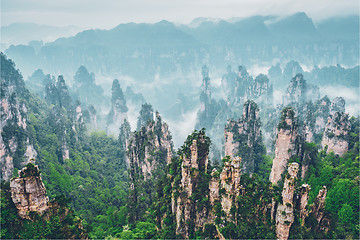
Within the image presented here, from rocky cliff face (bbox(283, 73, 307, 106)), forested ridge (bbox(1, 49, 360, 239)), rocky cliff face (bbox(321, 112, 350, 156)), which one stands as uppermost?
rocky cliff face (bbox(283, 73, 307, 106))

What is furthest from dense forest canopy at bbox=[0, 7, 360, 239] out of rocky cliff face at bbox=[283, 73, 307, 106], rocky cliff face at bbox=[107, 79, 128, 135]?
rocky cliff face at bbox=[107, 79, 128, 135]

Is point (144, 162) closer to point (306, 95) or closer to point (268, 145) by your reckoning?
point (268, 145)

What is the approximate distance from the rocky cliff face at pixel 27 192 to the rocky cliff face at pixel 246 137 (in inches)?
1590

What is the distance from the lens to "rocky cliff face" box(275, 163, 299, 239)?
23453mm

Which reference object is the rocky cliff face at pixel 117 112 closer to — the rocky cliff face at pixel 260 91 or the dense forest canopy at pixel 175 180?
the dense forest canopy at pixel 175 180

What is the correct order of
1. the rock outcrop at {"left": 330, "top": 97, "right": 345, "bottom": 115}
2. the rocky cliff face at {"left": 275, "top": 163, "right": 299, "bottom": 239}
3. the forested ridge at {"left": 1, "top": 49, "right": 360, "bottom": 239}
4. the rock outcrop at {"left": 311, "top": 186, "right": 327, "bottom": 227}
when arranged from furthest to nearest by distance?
the rock outcrop at {"left": 330, "top": 97, "right": 345, "bottom": 115}, the rock outcrop at {"left": 311, "top": 186, "right": 327, "bottom": 227}, the forested ridge at {"left": 1, "top": 49, "right": 360, "bottom": 239}, the rocky cliff face at {"left": 275, "top": 163, "right": 299, "bottom": 239}

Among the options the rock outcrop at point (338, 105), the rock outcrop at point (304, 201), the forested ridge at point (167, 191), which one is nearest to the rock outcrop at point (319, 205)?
the forested ridge at point (167, 191)

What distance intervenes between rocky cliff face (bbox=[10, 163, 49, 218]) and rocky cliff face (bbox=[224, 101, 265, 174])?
4038 centimetres

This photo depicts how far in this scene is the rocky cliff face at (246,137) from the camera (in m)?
54.9

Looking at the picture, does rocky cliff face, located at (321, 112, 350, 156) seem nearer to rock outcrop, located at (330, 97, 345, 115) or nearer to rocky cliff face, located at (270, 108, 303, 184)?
rocky cliff face, located at (270, 108, 303, 184)

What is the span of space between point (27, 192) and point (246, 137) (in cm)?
4416

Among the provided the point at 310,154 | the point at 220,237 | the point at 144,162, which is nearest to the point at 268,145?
the point at 310,154

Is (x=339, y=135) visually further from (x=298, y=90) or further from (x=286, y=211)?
(x=298, y=90)

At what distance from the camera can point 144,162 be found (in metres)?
49.1
